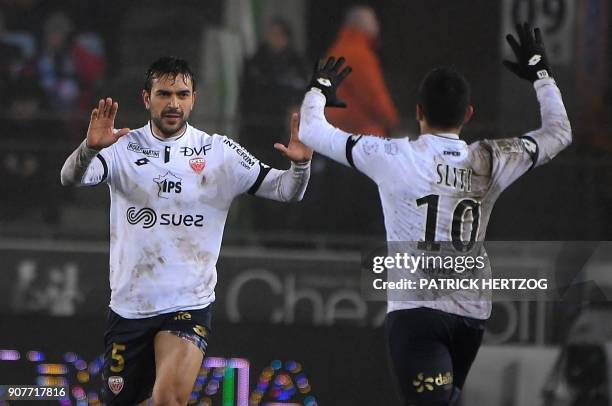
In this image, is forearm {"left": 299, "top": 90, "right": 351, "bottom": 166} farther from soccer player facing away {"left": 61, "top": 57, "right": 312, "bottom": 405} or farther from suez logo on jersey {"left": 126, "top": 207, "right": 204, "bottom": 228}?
suez logo on jersey {"left": 126, "top": 207, "right": 204, "bottom": 228}

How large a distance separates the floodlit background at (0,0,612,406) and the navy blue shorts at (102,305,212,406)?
1288 millimetres

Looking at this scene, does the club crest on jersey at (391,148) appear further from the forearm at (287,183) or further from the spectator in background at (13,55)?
the spectator in background at (13,55)

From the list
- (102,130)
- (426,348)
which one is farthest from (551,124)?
(102,130)

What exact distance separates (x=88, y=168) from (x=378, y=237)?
86.2 inches

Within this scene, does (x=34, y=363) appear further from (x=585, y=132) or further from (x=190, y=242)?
(x=585, y=132)

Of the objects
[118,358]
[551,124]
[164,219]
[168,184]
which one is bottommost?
[118,358]

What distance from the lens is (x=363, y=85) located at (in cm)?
714

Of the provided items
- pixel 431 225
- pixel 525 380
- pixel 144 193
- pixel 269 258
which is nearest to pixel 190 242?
pixel 144 193

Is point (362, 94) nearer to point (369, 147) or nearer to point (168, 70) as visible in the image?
point (168, 70)

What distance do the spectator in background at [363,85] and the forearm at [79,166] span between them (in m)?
2.18

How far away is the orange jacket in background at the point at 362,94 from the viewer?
7070mm

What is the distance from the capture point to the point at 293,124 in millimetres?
5219

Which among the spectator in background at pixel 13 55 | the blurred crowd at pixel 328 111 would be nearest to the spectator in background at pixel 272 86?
the blurred crowd at pixel 328 111

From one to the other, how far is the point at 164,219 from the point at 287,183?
1.79 ft
